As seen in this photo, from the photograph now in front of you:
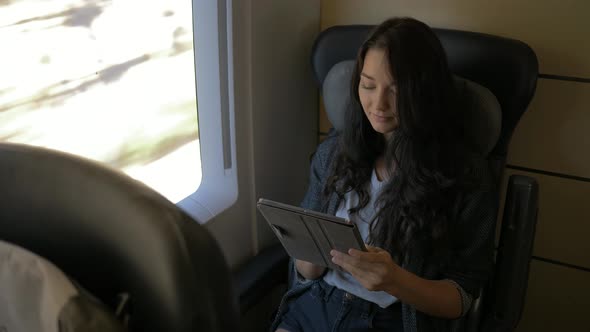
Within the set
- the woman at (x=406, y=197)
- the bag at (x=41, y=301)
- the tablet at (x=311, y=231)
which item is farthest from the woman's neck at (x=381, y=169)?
the bag at (x=41, y=301)

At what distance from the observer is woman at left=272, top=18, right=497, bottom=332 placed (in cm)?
114

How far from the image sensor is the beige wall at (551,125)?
147cm

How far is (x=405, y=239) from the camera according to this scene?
48.6 inches

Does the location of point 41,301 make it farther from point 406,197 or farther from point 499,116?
point 499,116

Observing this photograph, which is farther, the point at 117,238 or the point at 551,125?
the point at 551,125

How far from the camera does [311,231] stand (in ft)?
3.59

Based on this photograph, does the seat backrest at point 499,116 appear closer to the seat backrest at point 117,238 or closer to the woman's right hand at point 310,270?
the woman's right hand at point 310,270

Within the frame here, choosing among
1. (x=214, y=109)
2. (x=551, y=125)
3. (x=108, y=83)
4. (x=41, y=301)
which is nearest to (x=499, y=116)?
(x=551, y=125)

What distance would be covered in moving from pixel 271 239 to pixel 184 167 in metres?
0.38

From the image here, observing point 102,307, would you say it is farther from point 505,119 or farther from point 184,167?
point 505,119

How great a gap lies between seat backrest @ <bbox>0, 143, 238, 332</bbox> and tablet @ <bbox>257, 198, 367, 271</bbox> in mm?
371

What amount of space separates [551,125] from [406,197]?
59 centimetres

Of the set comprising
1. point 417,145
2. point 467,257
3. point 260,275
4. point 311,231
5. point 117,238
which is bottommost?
point 260,275

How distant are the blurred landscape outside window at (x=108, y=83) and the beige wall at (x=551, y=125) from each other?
552 mm
